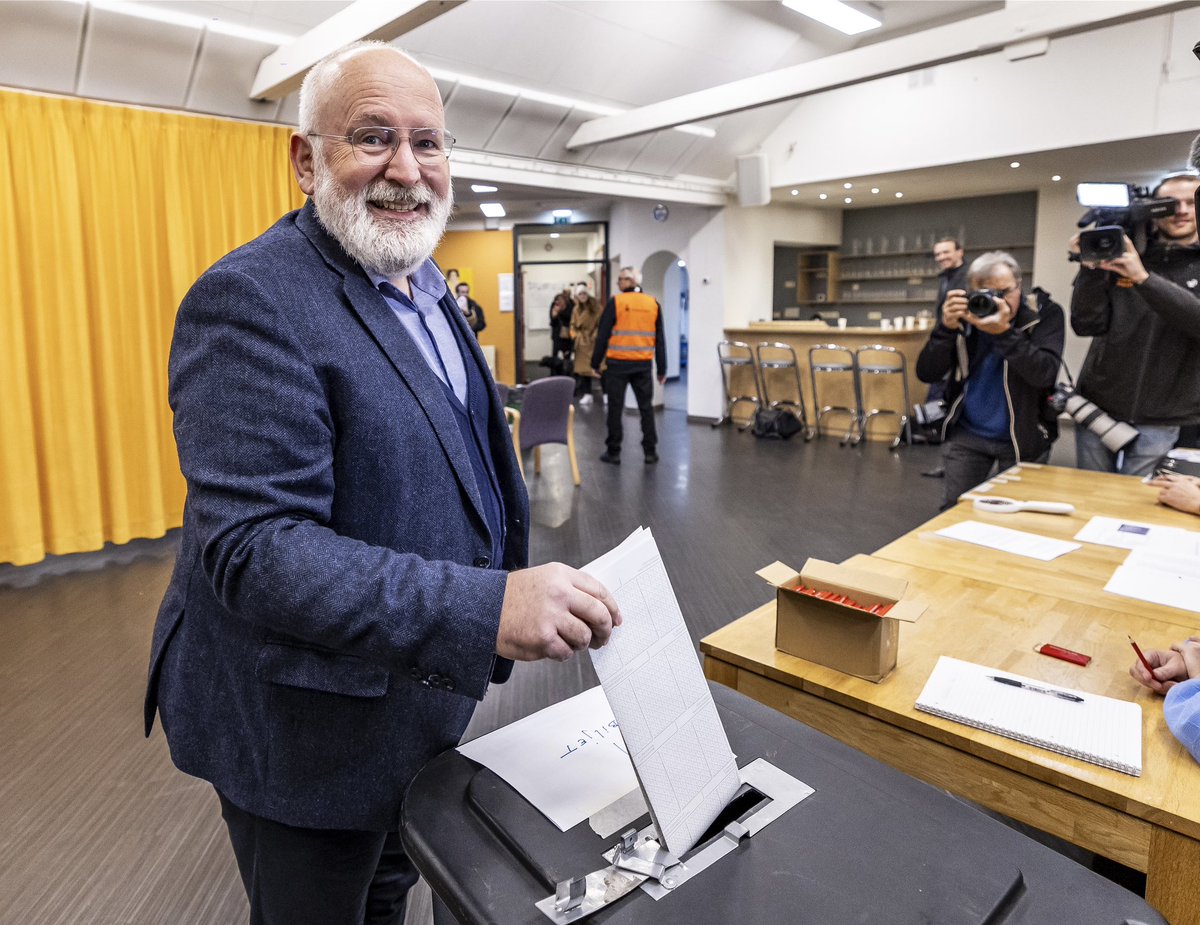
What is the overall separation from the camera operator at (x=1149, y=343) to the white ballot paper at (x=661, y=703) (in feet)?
9.13

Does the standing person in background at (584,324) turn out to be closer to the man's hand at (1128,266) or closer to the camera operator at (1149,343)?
the camera operator at (1149,343)

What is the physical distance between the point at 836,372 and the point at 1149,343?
523 cm

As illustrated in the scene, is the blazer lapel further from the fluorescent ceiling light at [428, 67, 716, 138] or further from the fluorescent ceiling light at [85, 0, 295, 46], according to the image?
the fluorescent ceiling light at [428, 67, 716, 138]

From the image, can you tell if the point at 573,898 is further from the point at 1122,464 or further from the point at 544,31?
the point at 544,31

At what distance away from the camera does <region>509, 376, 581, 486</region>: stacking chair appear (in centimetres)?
525

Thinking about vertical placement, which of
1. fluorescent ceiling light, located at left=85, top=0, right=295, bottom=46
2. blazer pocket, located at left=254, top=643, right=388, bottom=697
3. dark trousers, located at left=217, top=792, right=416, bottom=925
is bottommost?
dark trousers, located at left=217, top=792, right=416, bottom=925

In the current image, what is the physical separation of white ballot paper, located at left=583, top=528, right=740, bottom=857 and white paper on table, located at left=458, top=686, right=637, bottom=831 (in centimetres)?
8

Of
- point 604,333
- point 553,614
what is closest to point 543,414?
point 604,333

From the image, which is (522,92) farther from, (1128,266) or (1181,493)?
(1181,493)

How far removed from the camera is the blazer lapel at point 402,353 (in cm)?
94

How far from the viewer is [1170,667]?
1.24 m

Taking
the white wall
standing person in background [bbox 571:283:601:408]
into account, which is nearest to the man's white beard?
the white wall

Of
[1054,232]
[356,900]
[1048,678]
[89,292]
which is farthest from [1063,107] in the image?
[356,900]

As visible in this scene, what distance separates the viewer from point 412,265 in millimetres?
1050
